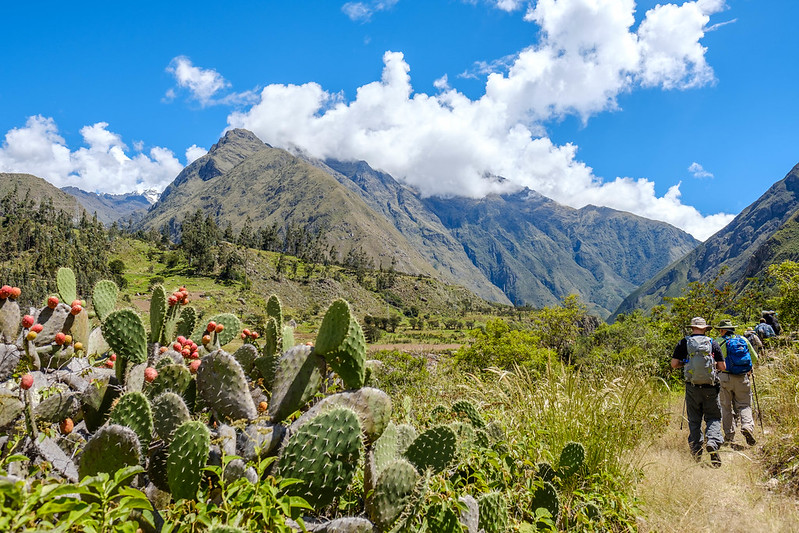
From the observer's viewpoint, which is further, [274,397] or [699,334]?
[699,334]

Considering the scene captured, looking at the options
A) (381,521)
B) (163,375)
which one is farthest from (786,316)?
(163,375)

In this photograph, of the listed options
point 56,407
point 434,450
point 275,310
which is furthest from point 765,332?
point 56,407

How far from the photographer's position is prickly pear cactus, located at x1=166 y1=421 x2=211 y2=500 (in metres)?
1.70

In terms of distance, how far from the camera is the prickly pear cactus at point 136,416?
1.85m

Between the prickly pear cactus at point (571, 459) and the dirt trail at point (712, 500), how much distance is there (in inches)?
24.6

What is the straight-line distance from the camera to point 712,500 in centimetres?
384

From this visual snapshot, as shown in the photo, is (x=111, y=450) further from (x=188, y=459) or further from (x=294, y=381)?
(x=294, y=381)

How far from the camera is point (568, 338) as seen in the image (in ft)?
49.0

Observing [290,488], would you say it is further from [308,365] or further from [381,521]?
[308,365]

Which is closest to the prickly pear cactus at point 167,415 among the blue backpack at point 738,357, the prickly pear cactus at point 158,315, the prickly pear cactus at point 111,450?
the prickly pear cactus at point 111,450

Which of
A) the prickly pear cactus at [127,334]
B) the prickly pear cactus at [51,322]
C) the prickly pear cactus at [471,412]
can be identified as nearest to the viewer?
the prickly pear cactus at [127,334]

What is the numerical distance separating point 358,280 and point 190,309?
10162cm

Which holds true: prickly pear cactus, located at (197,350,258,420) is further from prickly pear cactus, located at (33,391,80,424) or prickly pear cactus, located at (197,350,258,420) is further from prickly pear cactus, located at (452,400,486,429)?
prickly pear cactus, located at (452,400,486,429)

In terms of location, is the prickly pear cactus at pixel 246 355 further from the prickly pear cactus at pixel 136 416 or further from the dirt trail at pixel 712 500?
the dirt trail at pixel 712 500
